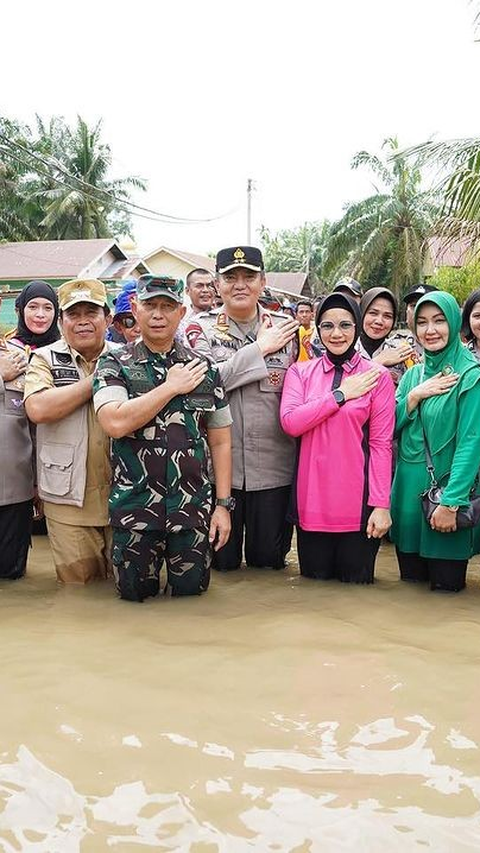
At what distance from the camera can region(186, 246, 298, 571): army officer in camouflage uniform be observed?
14.4ft

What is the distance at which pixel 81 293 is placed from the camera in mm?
4023

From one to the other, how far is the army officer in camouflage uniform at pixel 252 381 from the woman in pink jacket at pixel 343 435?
0.21m

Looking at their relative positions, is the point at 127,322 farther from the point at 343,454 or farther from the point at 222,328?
the point at 343,454

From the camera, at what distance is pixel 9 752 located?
2.59 metres

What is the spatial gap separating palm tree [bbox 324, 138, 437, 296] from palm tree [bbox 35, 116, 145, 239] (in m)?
12.5

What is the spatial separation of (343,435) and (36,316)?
206cm

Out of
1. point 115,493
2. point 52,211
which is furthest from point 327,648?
point 52,211

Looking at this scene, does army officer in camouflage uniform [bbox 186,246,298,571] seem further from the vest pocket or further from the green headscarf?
the vest pocket

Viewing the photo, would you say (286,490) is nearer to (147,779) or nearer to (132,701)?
(132,701)

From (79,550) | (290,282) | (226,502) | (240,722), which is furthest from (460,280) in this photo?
(290,282)

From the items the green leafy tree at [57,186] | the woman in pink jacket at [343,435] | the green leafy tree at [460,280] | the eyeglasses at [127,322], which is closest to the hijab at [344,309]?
the woman in pink jacket at [343,435]

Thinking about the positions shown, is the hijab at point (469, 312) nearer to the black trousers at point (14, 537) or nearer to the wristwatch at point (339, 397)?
the wristwatch at point (339, 397)

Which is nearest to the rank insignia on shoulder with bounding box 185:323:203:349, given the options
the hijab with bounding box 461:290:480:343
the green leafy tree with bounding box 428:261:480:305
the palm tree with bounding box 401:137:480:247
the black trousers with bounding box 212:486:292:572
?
the black trousers with bounding box 212:486:292:572

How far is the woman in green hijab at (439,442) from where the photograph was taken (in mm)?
4062
